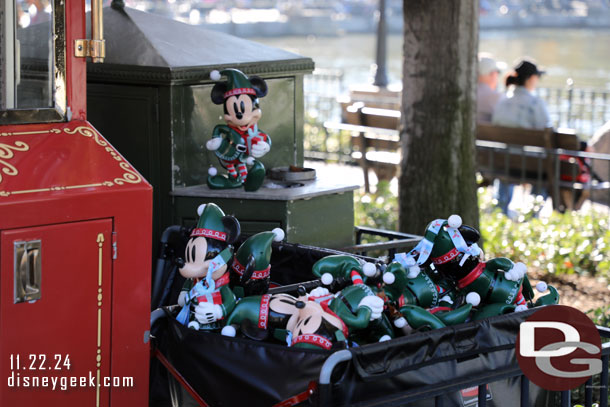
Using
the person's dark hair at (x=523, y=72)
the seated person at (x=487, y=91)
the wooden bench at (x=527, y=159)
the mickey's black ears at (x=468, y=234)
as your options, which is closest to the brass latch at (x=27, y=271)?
the mickey's black ears at (x=468, y=234)

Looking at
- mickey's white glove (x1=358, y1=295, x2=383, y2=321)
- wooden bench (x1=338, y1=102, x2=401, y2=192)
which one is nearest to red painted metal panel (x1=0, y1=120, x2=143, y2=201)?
mickey's white glove (x1=358, y1=295, x2=383, y2=321)

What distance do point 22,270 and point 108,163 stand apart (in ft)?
1.50

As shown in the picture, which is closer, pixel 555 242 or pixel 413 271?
pixel 413 271

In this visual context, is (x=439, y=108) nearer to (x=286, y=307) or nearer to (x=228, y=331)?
(x=286, y=307)

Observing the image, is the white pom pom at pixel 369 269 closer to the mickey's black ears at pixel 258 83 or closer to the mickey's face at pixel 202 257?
the mickey's face at pixel 202 257

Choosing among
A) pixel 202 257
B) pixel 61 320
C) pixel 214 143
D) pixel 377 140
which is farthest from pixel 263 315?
pixel 377 140

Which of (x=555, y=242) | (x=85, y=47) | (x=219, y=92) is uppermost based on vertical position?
(x=85, y=47)

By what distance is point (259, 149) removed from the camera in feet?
14.5

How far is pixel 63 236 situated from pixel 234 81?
1.64 m

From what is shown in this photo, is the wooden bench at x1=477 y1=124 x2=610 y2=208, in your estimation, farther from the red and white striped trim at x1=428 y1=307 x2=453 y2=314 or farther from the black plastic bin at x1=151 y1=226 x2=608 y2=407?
the black plastic bin at x1=151 y1=226 x2=608 y2=407

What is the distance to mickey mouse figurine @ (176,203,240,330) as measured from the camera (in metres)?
2.98

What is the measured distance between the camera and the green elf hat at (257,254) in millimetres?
3094

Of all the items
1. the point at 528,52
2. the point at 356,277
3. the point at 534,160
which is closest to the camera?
the point at 356,277

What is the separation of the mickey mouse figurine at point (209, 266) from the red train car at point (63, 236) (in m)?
0.15
